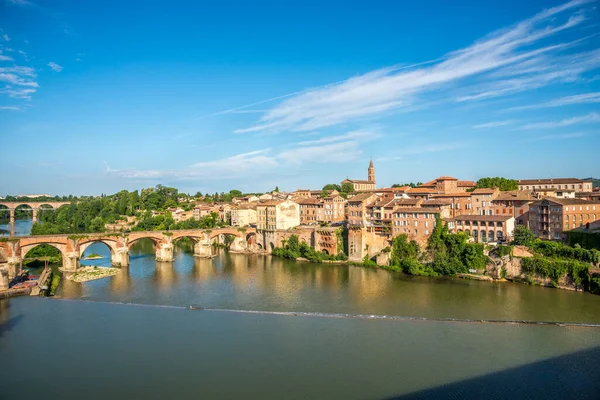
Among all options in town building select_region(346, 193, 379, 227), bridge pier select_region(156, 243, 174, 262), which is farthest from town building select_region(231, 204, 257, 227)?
town building select_region(346, 193, 379, 227)

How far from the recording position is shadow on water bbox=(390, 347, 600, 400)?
1133cm

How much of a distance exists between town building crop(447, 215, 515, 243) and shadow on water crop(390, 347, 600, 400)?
12815mm

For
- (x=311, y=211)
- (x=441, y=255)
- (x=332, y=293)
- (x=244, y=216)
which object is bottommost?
(x=332, y=293)

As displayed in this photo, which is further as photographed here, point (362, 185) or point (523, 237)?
point (362, 185)

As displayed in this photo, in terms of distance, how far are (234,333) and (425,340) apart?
22.4 feet

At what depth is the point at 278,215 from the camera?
35656 mm

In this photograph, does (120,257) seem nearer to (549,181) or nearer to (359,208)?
(359,208)

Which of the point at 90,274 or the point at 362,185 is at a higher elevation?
the point at 362,185

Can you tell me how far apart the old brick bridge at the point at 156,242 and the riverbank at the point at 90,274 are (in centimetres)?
97

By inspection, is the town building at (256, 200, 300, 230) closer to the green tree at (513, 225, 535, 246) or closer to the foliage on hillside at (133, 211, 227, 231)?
the foliage on hillside at (133, 211, 227, 231)

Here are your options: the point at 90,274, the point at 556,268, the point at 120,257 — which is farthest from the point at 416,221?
the point at 90,274

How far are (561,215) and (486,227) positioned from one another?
391 cm

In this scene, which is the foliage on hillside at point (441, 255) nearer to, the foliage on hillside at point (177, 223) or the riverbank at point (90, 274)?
the riverbank at point (90, 274)

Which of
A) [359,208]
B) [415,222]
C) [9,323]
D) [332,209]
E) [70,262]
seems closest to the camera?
[9,323]
